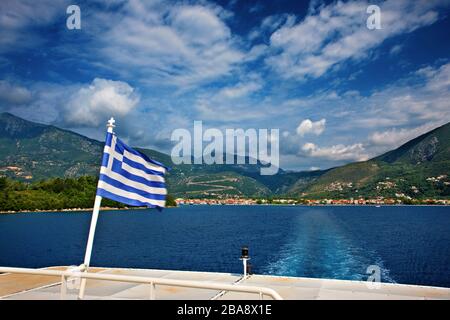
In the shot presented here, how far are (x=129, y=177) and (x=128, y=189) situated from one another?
0.35 metres

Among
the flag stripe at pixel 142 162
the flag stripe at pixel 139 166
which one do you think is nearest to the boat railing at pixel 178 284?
the flag stripe at pixel 139 166

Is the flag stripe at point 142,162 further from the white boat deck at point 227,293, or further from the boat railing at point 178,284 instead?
the white boat deck at point 227,293

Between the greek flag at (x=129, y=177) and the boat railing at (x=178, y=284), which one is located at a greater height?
the greek flag at (x=129, y=177)

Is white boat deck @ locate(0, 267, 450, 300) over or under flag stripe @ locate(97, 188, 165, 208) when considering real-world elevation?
under

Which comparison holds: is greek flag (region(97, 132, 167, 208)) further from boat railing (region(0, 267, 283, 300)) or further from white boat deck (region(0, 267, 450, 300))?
white boat deck (region(0, 267, 450, 300))

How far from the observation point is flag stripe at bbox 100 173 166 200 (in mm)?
9758

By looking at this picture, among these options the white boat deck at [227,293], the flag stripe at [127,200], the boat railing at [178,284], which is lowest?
the white boat deck at [227,293]

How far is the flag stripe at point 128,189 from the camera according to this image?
976cm

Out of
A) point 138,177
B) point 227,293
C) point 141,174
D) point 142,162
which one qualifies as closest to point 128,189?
point 138,177

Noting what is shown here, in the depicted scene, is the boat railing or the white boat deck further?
the white boat deck

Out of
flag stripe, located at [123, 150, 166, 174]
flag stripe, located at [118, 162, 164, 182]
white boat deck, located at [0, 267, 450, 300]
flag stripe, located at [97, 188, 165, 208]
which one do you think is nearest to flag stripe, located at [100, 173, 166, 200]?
flag stripe, located at [97, 188, 165, 208]

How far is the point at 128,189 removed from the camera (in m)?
10.3

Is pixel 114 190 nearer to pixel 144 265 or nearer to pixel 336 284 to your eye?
pixel 336 284
